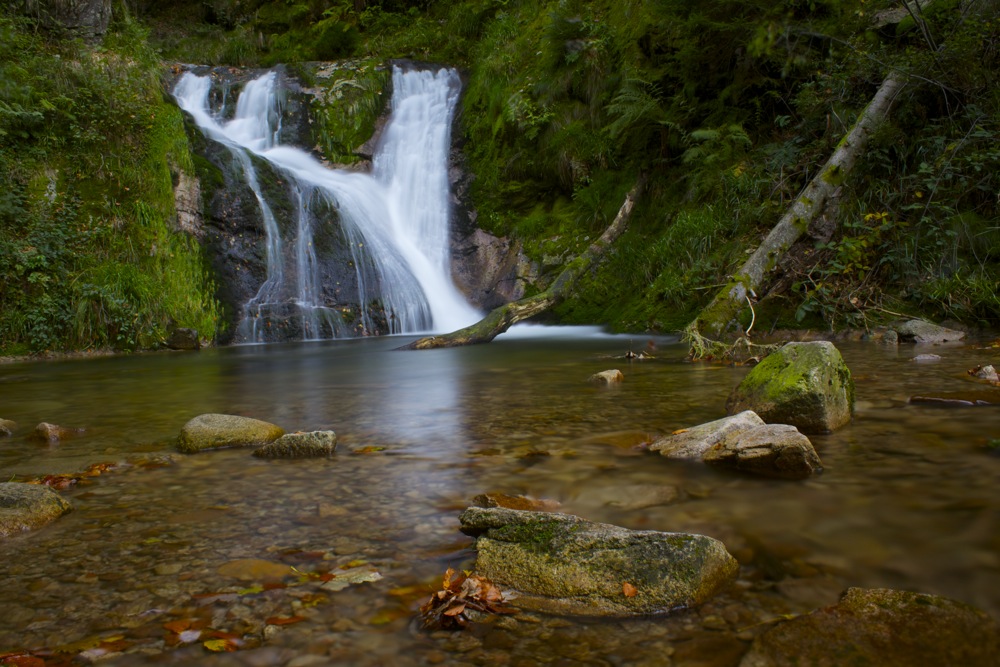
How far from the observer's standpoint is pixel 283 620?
1.58 metres

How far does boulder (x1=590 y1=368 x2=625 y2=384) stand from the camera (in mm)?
5191

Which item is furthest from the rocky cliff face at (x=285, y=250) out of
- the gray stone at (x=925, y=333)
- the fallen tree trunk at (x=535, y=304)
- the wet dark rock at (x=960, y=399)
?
the wet dark rock at (x=960, y=399)

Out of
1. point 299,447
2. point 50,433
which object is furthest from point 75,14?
point 299,447

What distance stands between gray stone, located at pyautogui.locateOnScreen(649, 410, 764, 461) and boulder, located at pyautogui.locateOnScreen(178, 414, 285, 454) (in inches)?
87.1

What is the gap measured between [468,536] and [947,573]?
4.62 feet

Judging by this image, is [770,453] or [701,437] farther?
[701,437]

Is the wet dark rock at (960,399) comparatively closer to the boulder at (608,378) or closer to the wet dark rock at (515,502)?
the boulder at (608,378)

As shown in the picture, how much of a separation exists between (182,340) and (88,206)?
2.78 m

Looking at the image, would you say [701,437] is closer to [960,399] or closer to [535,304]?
[960,399]

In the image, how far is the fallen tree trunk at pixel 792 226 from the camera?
6613 millimetres

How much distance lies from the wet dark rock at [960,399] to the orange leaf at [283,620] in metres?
3.75

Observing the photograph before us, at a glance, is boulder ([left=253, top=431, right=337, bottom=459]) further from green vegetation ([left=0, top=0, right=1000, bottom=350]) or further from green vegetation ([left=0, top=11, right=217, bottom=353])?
green vegetation ([left=0, top=11, right=217, bottom=353])

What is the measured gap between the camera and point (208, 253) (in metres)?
11.3

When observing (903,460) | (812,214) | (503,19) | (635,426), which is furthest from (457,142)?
(903,460)
